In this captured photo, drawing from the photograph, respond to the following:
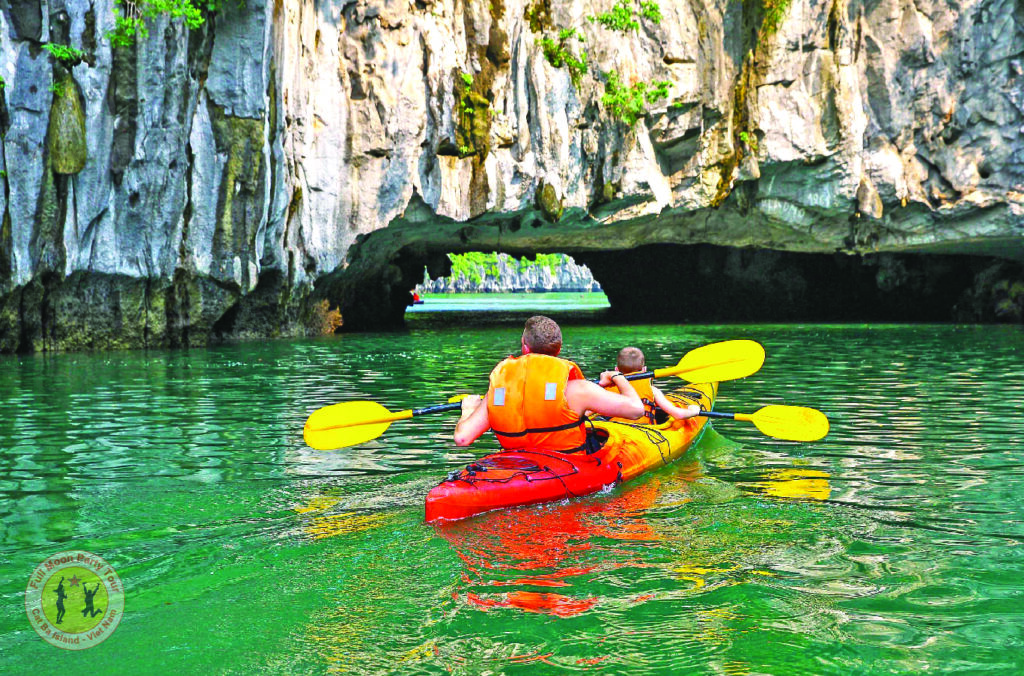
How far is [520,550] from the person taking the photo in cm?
500

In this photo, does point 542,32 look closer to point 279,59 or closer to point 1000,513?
point 279,59

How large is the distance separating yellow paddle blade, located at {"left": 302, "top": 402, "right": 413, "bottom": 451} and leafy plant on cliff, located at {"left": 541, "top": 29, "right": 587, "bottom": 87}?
17.3 m

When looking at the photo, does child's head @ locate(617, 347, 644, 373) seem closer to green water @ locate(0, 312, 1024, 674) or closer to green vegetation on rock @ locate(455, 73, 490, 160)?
green water @ locate(0, 312, 1024, 674)

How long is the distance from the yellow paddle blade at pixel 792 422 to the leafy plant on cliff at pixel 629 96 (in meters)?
16.5

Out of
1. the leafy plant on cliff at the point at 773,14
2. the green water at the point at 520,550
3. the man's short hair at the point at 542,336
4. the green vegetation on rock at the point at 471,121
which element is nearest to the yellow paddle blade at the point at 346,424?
the green water at the point at 520,550

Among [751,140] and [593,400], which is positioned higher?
[751,140]

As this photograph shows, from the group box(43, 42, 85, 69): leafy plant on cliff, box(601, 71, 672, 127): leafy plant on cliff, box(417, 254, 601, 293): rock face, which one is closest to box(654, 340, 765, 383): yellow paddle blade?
box(43, 42, 85, 69): leafy plant on cliff

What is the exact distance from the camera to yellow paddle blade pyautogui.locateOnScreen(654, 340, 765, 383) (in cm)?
866

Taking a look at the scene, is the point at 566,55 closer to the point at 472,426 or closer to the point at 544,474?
the point at 472,426

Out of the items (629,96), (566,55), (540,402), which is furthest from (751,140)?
(540,402)

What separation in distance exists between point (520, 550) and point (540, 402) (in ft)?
4.02

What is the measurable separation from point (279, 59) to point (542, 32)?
718 cm

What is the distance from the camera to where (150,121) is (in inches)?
671

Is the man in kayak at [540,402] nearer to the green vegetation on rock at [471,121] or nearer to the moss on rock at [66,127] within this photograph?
the moss on rock at [66,127]
